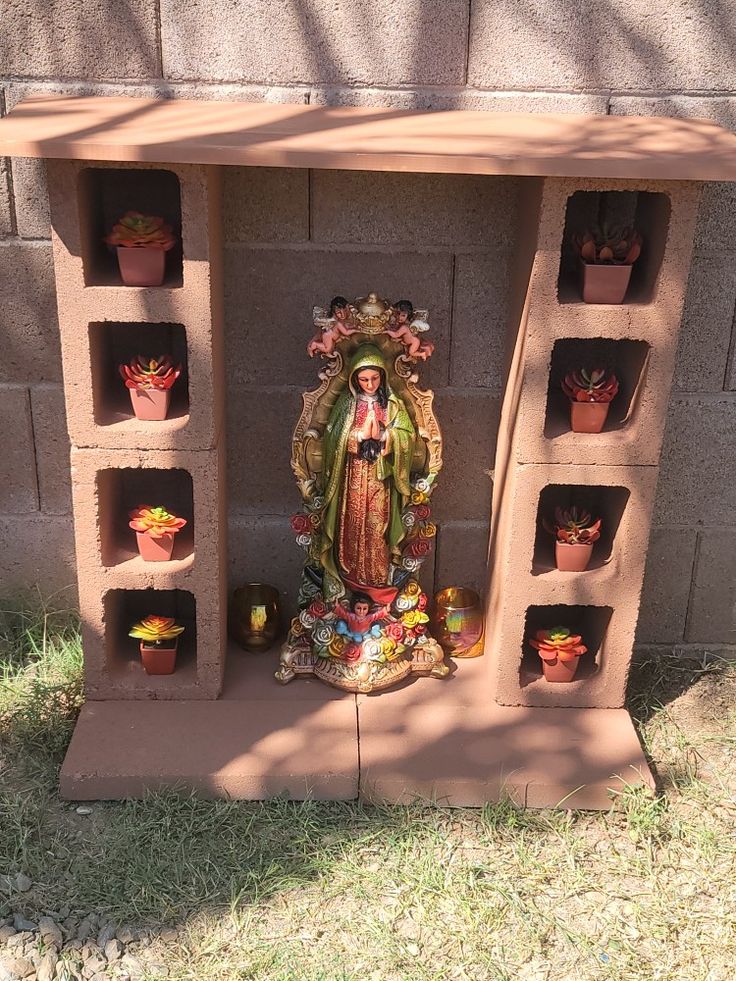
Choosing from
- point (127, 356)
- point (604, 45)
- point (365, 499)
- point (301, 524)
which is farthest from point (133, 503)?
point (604, 45)

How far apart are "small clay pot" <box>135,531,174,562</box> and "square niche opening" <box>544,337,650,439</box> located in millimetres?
1358

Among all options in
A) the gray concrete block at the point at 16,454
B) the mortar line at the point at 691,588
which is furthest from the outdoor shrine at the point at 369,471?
the mortar line at the point at 691,588

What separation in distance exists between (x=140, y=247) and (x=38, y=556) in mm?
1460

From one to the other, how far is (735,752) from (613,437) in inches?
50.3

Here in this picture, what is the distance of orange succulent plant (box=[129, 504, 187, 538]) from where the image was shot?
376 centimetres

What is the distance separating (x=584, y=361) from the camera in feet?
13.2

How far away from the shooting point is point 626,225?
3.79 meters

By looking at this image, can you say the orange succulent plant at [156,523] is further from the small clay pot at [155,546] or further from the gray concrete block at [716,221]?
the gray concrete block at [716,221]

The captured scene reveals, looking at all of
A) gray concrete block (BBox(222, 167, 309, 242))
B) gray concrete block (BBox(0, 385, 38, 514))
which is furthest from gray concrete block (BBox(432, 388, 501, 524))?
gray concrete block (BBox(0, 385, 38, 514))

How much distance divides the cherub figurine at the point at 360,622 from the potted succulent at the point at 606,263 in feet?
4.44

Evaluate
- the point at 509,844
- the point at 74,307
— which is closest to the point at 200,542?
the point at 74,307

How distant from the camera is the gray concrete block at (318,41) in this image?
11.7 ft

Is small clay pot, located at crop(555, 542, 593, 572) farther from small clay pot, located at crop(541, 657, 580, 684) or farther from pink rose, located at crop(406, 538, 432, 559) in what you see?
pink rose, located at crop(406, 538, 432, 559)

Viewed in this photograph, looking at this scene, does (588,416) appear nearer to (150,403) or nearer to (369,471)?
(369,471)
